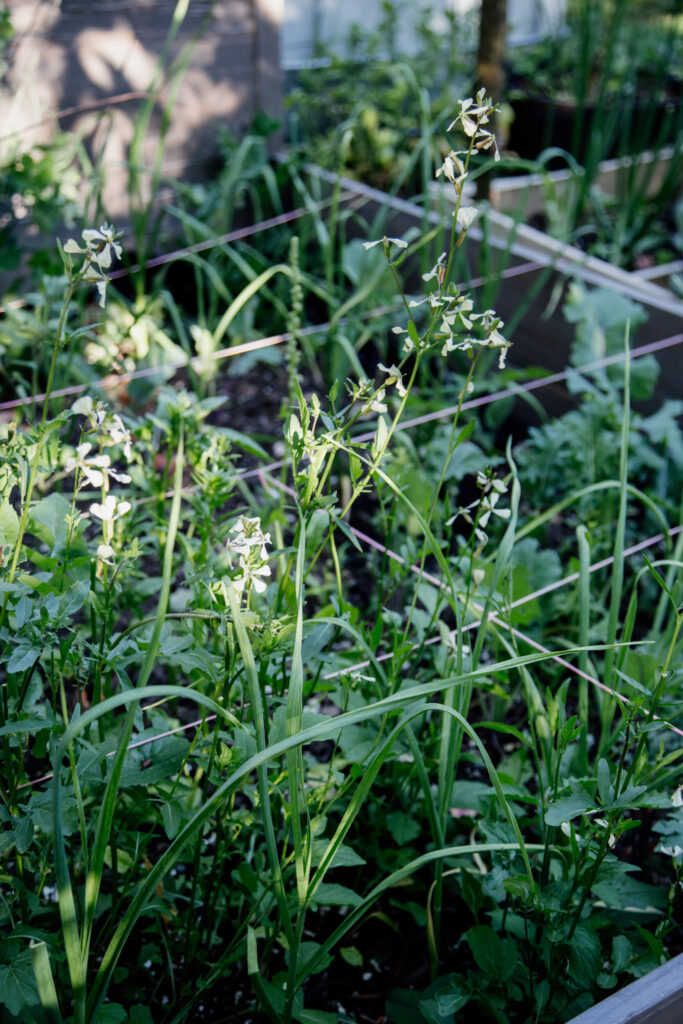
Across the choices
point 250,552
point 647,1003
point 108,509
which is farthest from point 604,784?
point 108,509

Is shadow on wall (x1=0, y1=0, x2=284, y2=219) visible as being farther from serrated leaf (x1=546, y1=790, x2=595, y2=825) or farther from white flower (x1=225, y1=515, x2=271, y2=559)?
serrated leaf (x1=546, y1=790, x2=595, y2=825)

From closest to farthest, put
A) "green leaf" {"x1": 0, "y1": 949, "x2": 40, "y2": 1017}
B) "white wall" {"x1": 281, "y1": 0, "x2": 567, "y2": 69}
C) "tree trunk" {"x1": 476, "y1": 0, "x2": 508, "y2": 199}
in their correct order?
"green leaf" {"x1": 0, "y1": 949, "x2": 40, "y2": 1017}, "tree trunk" {"x1": 476, "y1": 0, "x2": 508, "y2": 199}, "white wall" {"x1": 281, "y1": 0, "x2": 567, "y2": 69}

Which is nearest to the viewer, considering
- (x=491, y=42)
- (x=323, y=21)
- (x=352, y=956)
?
(x=352, y=956)

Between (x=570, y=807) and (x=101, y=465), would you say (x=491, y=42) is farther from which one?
(x=570, y=807)

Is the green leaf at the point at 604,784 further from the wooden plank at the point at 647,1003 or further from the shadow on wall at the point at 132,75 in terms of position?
the shadow on wall at the point at 132,75

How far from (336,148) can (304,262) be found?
0.56 m

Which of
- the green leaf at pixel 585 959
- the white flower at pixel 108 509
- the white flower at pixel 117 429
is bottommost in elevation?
the green leaf at pixel 585 959

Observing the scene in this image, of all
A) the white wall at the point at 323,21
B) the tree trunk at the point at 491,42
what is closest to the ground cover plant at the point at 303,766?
the tree trunk at the point at 491,42

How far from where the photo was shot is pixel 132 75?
2.70m

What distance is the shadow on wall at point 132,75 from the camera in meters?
2.49

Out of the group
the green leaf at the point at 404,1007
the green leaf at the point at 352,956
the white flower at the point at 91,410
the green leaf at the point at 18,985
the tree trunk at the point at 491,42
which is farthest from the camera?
the tree trunk at the point at 491,42

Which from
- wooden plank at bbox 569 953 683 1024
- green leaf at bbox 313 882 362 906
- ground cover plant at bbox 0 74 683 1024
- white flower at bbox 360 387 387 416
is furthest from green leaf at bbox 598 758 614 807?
white flower at bbox 360 387 387 416

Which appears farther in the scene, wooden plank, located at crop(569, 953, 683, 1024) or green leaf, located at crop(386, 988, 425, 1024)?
green leaf, located at crop(386, 988, 425, 1024)

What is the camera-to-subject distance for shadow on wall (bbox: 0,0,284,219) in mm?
2488
